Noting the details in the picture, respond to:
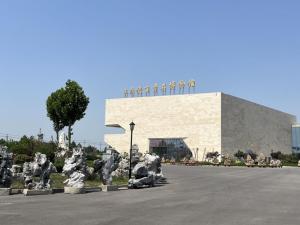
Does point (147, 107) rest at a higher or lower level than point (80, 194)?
higher

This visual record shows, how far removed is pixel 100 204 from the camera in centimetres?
1688

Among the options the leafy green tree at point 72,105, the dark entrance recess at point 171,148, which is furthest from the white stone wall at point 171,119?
the leafy green tree at point 72,105

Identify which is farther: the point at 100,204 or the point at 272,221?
the point at 100,204

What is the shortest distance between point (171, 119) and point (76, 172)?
64.8m

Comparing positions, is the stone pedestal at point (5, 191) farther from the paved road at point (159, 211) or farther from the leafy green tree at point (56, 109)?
the leafy green tree at point (56, 109)

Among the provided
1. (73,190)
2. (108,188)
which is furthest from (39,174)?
(108,188)

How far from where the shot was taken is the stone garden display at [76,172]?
72.6ft

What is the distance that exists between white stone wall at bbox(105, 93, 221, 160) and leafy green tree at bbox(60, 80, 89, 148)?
28.0 metres

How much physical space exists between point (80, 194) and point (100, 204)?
496 centimetres

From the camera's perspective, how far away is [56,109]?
61469mm

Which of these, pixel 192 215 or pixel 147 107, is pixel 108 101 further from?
pixel 192 215

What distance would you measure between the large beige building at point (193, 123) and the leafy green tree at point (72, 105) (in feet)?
92.2

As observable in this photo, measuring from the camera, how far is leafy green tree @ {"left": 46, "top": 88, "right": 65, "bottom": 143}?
2420 inches

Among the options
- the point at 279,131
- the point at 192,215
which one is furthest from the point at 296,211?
the point at 279,131
